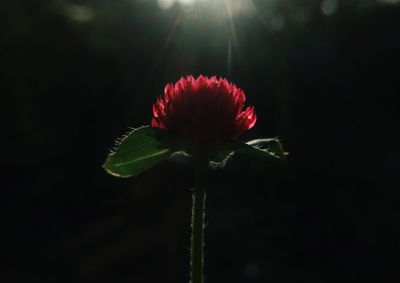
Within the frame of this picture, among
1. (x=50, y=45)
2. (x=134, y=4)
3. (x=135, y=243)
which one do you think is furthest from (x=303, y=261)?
(x=134, y=4)

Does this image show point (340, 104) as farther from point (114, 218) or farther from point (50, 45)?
point (50, 45)

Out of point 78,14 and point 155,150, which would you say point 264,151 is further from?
point 78,14

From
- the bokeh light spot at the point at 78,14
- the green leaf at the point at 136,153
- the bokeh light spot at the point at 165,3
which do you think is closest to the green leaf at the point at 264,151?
the green leaf at the point at 136,153

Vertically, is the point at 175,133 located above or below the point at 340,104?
below

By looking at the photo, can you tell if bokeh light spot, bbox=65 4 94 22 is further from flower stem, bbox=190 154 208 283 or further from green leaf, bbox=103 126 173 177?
flower stem, bbox=190 154 208 283

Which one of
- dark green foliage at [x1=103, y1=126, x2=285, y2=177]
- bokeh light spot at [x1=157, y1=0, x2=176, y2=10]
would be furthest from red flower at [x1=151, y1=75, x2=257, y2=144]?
bokeh light spot at [x1=157, y1=0, x2=176, y2=10]
